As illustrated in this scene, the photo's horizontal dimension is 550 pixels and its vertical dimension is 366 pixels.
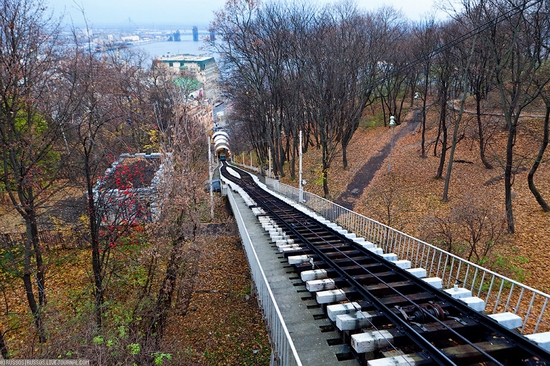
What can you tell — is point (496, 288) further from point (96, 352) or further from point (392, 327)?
point (96, 352)

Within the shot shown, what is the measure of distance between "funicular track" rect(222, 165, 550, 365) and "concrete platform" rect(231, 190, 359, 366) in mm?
395

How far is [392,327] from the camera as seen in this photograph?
19.6 feet

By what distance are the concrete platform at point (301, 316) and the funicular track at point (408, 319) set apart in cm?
39

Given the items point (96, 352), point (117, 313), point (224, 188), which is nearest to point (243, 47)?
point (224, 188)

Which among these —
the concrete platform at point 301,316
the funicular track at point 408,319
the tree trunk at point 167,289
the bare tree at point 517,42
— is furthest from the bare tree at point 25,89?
the bare tree at point 517,42

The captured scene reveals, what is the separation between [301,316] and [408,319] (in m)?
2.26

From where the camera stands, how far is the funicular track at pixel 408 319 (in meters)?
4.84

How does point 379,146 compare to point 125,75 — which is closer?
point 125,75

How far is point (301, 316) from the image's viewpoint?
6.95m

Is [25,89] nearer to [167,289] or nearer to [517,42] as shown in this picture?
[167,289]

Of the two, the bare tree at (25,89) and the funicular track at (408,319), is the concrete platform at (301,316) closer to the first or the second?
the funicular track at (408,319)

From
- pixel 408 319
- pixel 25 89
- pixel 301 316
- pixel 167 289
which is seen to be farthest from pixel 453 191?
pixel 25 89

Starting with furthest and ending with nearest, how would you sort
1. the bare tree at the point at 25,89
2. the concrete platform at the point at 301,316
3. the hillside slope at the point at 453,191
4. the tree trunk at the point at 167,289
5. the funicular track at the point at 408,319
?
the hillside slope at the point at 453,191 < the tree trunk at the point at 167,289 < the bare tree at the point at 25,89 < the concrete platform at the point at 301,316 < the funicular track at the point at 408,319

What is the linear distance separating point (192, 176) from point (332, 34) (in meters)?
17.5
